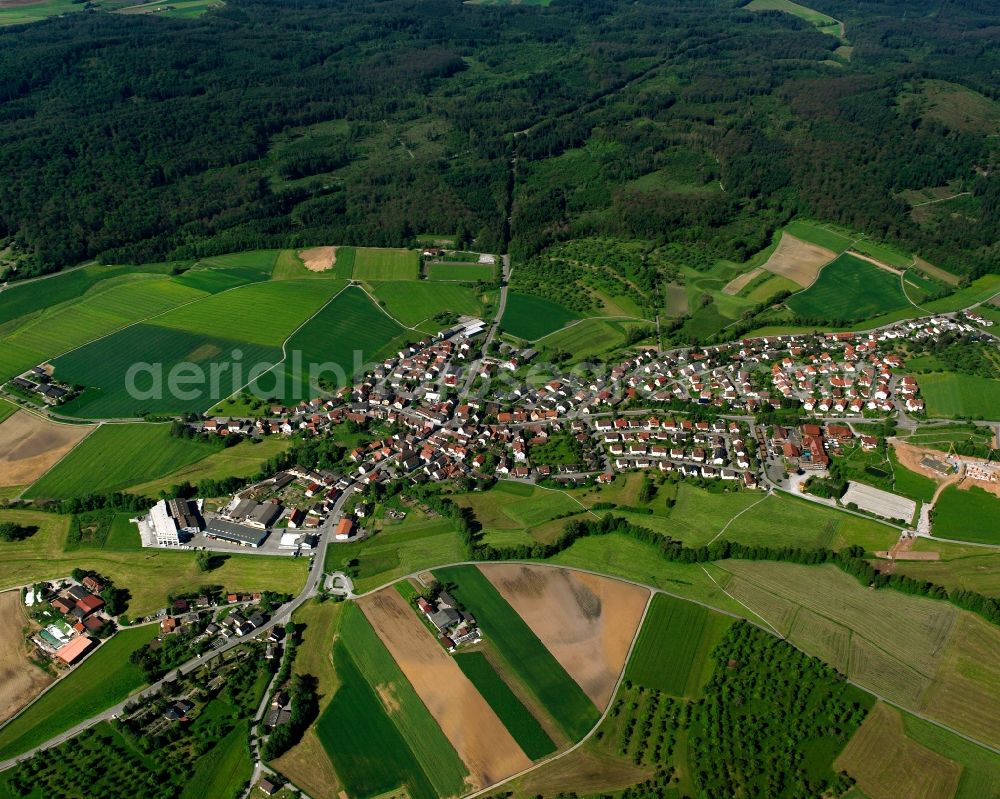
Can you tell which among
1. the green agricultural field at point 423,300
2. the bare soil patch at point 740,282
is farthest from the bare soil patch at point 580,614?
the bare soil patch at point 740,282

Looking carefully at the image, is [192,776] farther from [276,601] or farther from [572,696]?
[572,696]

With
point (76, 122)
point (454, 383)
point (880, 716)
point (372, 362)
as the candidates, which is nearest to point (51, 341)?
point (372, 362)

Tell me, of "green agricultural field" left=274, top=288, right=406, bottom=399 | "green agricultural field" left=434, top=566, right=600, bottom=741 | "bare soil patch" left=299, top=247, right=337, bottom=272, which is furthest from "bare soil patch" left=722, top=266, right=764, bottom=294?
"green agricultural field" left=434, top=566, right=600, bottom=741

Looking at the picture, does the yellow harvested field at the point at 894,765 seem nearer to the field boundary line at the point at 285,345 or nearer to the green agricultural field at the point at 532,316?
the green agricultural field at the point at 532,316

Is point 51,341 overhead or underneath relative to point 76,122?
underneath

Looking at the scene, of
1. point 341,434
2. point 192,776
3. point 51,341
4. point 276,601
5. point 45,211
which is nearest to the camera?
point 192,776

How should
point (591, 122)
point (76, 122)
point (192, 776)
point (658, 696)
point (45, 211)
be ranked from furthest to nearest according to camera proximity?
1. point (591, 122)
2. point (76, 122)
3. point (45, 211)
4. point (658, 696)
5. point (192, 776)

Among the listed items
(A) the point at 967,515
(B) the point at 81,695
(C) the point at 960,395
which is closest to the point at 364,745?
(B) the point at 81,695

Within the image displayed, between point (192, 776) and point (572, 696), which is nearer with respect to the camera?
point (192, 776)

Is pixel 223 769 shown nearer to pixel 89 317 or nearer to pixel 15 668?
pixel 15 668
